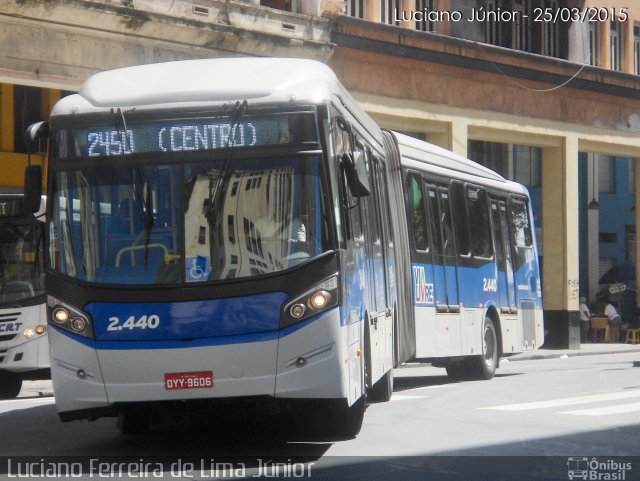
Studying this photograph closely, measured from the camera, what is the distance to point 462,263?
18328 millimetres

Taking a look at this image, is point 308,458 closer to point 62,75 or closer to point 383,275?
point 383,275

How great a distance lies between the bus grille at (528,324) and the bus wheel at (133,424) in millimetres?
11128

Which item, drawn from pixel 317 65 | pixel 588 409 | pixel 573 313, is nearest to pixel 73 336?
pixel 317 65

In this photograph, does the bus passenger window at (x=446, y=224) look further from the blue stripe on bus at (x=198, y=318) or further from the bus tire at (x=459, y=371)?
the blue stripe on bus at (x=198, y=318)

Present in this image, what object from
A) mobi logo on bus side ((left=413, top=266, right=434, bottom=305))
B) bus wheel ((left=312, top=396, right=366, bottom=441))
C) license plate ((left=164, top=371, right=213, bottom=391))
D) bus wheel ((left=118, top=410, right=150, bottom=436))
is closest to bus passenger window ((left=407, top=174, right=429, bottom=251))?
mobi logo on bus side ((left=413, top=266, right=434, bottom=305))

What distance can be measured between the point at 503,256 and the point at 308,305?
11320mm

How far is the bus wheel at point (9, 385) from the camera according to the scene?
17391 mm

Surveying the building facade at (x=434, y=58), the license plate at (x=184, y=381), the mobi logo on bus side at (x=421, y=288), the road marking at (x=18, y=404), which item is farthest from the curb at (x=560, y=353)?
the license plate at (x=184, y=381)

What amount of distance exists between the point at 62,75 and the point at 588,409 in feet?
39.3

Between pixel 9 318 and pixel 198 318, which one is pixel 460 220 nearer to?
pixel 9 318

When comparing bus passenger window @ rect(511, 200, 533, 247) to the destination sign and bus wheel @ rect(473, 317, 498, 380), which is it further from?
the destination sign

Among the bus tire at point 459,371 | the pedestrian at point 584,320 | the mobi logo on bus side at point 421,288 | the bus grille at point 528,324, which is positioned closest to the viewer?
the mobi logo on bus side at point 421,288

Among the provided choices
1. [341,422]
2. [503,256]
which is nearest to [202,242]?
[341,422]

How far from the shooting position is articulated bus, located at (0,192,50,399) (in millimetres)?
17125
